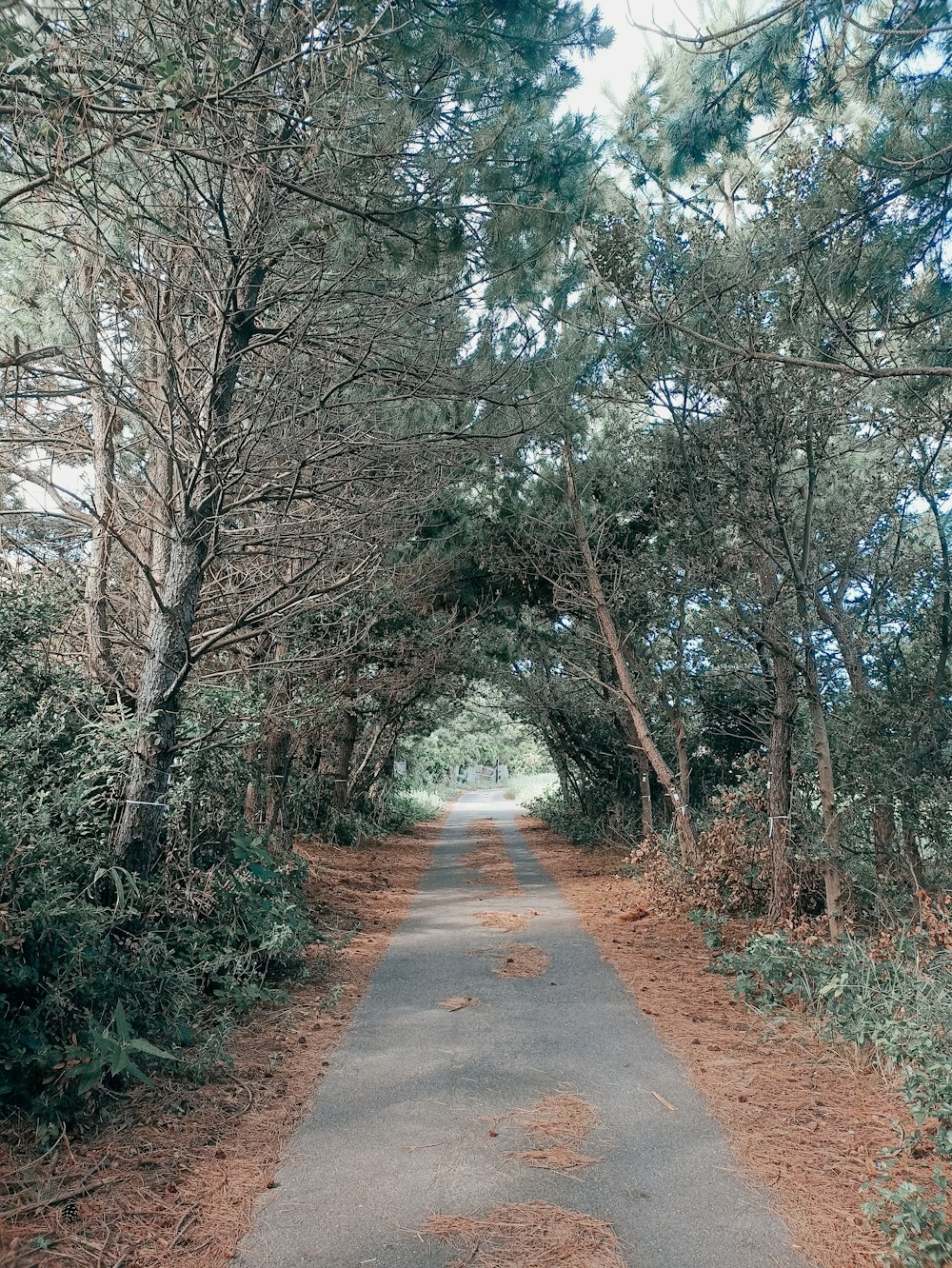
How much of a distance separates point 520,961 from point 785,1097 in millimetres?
3593

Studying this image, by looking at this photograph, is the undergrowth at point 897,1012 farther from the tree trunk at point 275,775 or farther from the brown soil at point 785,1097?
the tree trunk at point 275,775

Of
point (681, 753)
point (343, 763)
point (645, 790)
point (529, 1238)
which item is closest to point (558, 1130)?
point (529, 1238)

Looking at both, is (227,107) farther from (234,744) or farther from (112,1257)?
(112,1257)

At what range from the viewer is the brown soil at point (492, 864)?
1338cm

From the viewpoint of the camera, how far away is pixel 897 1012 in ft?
17.1

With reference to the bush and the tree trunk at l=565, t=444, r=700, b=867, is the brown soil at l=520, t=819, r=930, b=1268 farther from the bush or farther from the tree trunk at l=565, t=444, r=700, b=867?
the tree trunk at l=565, t=444, r=700, b=867

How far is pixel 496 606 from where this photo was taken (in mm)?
14742

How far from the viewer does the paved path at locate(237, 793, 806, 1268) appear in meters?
3.21

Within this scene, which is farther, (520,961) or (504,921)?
(504,921)

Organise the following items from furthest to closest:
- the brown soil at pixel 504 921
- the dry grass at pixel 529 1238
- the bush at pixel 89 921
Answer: the brown soil at pixel 504 921, the bush at pixel 89 921, the dry grass at pixel 529 1238

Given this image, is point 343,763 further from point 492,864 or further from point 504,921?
point 504,921

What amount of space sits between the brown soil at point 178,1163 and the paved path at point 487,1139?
15cm

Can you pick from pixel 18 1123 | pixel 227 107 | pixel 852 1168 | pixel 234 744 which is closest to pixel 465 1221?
pixel 852 1168

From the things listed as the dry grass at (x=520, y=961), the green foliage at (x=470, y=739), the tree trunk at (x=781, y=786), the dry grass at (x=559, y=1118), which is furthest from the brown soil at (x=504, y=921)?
the green foliage at (x=470, y=739)
